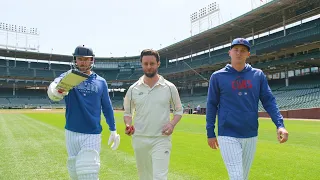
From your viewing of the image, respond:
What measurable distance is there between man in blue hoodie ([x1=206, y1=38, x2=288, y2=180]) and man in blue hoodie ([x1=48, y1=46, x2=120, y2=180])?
58.5 inches

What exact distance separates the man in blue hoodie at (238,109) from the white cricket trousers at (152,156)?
25.6 inches

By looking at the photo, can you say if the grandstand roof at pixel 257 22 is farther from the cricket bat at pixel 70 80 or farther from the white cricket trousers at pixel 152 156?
the cricket bat at pixel 70 80

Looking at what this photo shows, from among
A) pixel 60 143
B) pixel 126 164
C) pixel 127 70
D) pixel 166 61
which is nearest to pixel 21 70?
pixel 127 70

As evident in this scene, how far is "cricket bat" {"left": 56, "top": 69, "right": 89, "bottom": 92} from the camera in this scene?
11.4 ft

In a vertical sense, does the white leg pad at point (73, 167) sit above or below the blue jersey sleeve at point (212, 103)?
below

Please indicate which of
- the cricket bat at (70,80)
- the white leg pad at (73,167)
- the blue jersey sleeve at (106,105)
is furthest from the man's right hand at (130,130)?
the cricket bat at (70,80)

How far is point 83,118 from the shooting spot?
3.90 m

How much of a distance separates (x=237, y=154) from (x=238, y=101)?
637 mm

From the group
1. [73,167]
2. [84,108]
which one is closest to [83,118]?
[84,108]

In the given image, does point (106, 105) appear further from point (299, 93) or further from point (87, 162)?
point (299, 93)

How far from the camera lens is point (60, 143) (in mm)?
11562

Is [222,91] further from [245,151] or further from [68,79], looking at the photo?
[68,79]

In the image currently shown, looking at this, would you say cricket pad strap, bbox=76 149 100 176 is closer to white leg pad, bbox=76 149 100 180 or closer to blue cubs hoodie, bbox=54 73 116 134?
white leg pad, bbox=76 149 100 180

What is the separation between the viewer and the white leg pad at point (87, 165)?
3645mm
